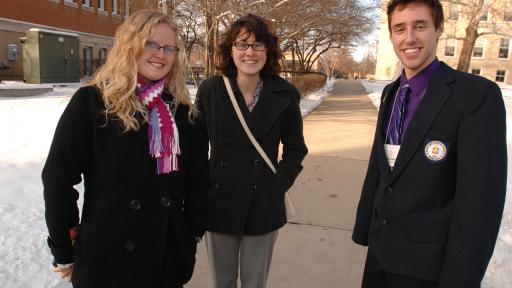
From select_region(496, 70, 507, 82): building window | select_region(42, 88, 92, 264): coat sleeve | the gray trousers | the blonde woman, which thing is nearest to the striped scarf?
the blonde woman

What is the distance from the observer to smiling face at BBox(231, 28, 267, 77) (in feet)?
8.65

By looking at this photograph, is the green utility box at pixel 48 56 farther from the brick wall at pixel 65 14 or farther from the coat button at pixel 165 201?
the coat button at pixel 165 201

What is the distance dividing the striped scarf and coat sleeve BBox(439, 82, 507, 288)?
125cm

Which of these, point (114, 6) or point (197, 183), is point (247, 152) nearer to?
point (197, 183)

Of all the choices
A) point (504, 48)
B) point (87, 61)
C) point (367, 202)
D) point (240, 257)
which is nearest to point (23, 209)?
point (240, 257)

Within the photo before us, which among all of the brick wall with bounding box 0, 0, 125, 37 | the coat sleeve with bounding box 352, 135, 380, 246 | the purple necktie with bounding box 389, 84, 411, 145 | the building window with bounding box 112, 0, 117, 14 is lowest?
the coat sleeve with bounding box 352, 135, 380, 246

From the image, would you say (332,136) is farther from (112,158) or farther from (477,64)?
(477,64)

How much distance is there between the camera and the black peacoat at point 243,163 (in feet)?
8.76

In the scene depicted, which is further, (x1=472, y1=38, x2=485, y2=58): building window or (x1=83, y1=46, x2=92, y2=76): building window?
(x1=472, y1=38, x2=485, y2=58): building window

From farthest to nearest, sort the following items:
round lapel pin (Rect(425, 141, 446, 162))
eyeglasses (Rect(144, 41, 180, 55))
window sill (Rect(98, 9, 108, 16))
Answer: window sill (Rect(98, 9, 108, 16)) < eyeglasses (Rect(144, 41, 180, 55)) < round lapel pin (Rect(425, 141, 446, 162))

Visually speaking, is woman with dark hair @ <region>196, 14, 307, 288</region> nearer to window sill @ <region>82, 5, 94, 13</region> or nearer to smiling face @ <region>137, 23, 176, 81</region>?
smiling face @ <region>137, 23, 176, 81</region>

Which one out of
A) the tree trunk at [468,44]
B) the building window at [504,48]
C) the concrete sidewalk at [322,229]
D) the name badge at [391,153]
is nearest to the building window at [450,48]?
the building window at [504,48]

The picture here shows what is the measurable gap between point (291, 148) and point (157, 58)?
1.18 metres

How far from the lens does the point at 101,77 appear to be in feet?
6.68
